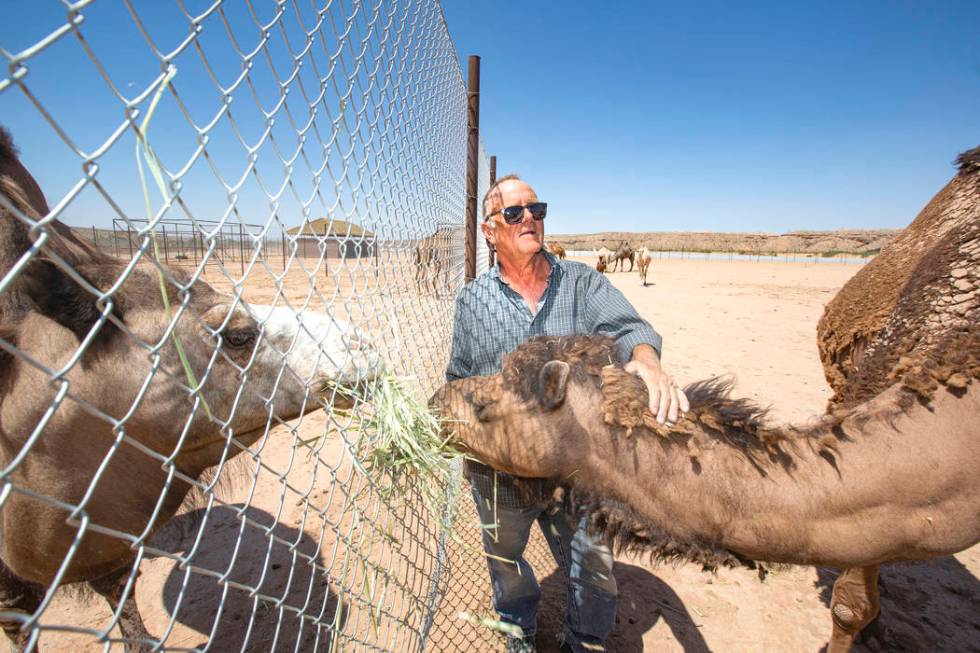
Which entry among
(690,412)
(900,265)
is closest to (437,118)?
(690,412)

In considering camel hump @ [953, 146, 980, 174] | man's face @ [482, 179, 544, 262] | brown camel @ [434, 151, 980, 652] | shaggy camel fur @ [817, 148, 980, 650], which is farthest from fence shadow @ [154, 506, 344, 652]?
camel hump @ [953, 146, 980, 174]

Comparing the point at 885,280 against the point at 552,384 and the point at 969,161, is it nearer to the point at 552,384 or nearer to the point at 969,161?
the point at 969,161

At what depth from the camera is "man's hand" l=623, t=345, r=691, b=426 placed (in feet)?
5.36

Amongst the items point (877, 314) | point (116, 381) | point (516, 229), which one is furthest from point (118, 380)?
point (877, 314)

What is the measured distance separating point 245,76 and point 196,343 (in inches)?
43.3

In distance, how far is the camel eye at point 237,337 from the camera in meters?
1.84

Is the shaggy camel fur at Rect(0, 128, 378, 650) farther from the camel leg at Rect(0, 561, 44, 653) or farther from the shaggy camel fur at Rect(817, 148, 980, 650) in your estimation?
the shaggy camel fur at Rect(817, 148, 980, 650)

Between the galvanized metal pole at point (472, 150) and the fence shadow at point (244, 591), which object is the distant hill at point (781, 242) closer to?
the galvanized metal pole at point (472, 150)

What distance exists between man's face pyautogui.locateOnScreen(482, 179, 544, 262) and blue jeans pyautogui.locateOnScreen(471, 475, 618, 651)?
1.33m

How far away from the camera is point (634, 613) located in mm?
3350

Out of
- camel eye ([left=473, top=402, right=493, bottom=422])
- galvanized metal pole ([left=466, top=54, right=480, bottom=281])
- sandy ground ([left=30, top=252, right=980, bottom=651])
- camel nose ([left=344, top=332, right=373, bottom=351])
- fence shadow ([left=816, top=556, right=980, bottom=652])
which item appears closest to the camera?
camel eye ([left=473, top=402, right=493, bottom=422])

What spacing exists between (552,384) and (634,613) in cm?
263

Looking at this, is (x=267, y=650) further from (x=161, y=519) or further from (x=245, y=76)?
(x=245, y=76)

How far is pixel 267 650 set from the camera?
2.87 metres
